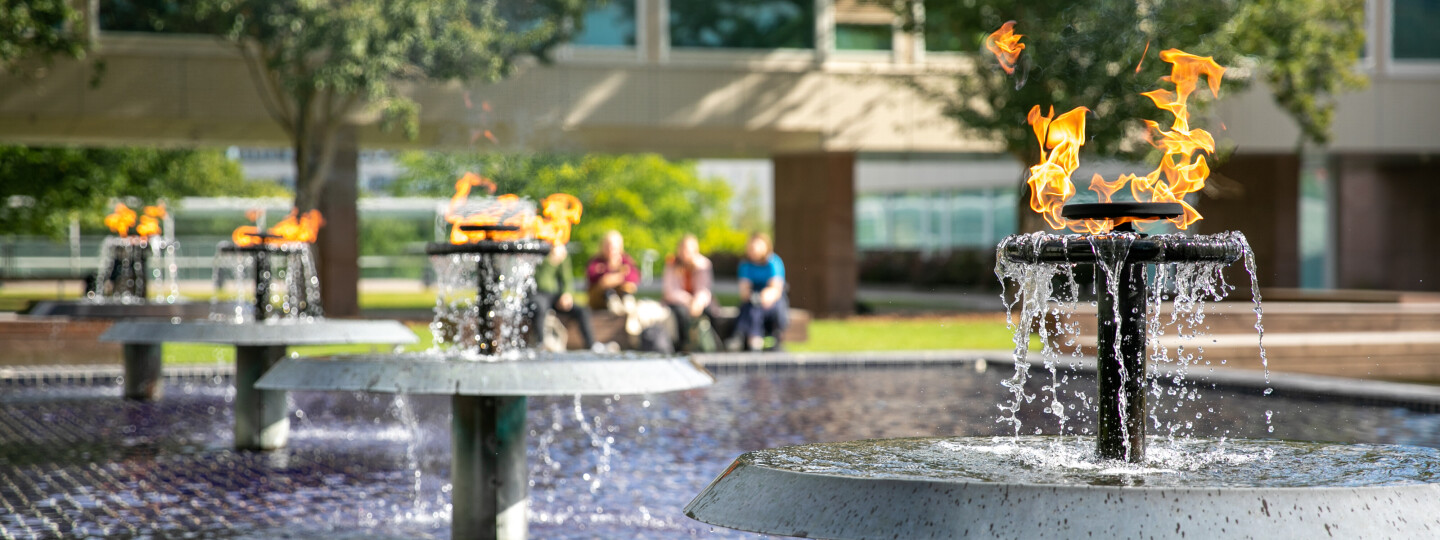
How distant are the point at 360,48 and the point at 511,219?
11.7 meters

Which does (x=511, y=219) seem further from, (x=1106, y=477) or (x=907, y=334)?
(x=907, y=334)

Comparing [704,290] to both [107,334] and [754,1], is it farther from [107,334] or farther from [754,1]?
[754,1]

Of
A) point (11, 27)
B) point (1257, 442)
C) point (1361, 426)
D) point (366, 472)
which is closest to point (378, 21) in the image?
point (11, 27)

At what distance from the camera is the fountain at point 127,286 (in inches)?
437

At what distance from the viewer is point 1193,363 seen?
13375 millimetres

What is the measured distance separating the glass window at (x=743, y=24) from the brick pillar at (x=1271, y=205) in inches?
337

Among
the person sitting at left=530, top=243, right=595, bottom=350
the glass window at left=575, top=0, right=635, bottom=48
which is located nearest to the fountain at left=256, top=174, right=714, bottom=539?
the person sitting at left=530, top=243, right=595, bottom=350

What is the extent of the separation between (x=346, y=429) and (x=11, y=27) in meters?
9.58

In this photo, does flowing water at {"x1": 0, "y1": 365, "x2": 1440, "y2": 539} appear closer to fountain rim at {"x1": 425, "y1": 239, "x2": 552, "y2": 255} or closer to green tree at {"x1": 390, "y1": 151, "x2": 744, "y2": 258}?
fountain rim at {"x1": 425, "y1": 239, "x2": 552, "y2": 255}

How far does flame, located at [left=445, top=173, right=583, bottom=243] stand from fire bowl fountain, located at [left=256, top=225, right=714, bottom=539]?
53 mm

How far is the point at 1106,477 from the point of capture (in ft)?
10.1

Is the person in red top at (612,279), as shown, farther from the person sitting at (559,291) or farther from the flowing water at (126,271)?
the flowing water at (126,271)

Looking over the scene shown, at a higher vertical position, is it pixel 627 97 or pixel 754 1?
pixel 754 1

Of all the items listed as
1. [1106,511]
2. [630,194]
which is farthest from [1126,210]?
[630,194]
